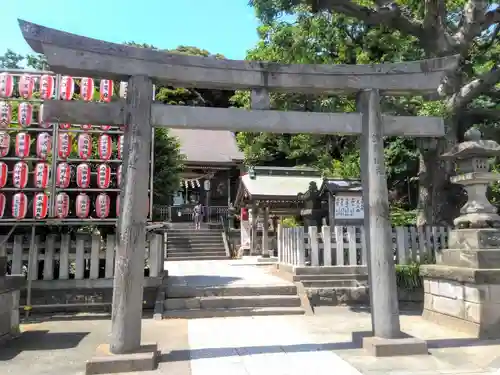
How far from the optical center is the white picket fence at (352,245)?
988cm

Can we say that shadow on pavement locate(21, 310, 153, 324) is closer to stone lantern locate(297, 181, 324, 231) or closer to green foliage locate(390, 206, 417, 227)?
stone lantern locate(297, 181, 324, 231)

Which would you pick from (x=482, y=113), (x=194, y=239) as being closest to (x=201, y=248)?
(x=194, y=239)

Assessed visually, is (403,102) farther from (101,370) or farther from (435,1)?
(101,370)

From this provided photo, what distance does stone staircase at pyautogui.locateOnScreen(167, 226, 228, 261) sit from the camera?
2047cm

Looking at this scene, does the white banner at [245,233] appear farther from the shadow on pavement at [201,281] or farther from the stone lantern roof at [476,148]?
the stone lantern roof at [476,148]

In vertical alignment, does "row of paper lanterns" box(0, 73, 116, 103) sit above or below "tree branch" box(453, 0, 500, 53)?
below

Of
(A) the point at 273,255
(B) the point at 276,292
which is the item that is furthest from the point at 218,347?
(A) the point at 273,255

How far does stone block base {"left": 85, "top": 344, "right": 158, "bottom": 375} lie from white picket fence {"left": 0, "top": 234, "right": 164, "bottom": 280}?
395 cm

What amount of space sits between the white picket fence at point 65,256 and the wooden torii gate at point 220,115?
152 inches

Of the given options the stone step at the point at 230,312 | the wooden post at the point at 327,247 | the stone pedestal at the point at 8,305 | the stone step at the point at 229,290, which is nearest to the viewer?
the stone pedestal at the point at 8,305

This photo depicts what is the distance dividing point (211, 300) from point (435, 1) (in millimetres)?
8786

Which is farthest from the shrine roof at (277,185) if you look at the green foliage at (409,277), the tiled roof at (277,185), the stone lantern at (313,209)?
the green foliage at (409,277)

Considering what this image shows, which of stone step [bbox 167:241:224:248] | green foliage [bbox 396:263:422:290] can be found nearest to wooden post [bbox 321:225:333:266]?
green foliage [bbox 396:263:422:290]

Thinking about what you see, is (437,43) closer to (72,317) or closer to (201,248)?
(72,317)
